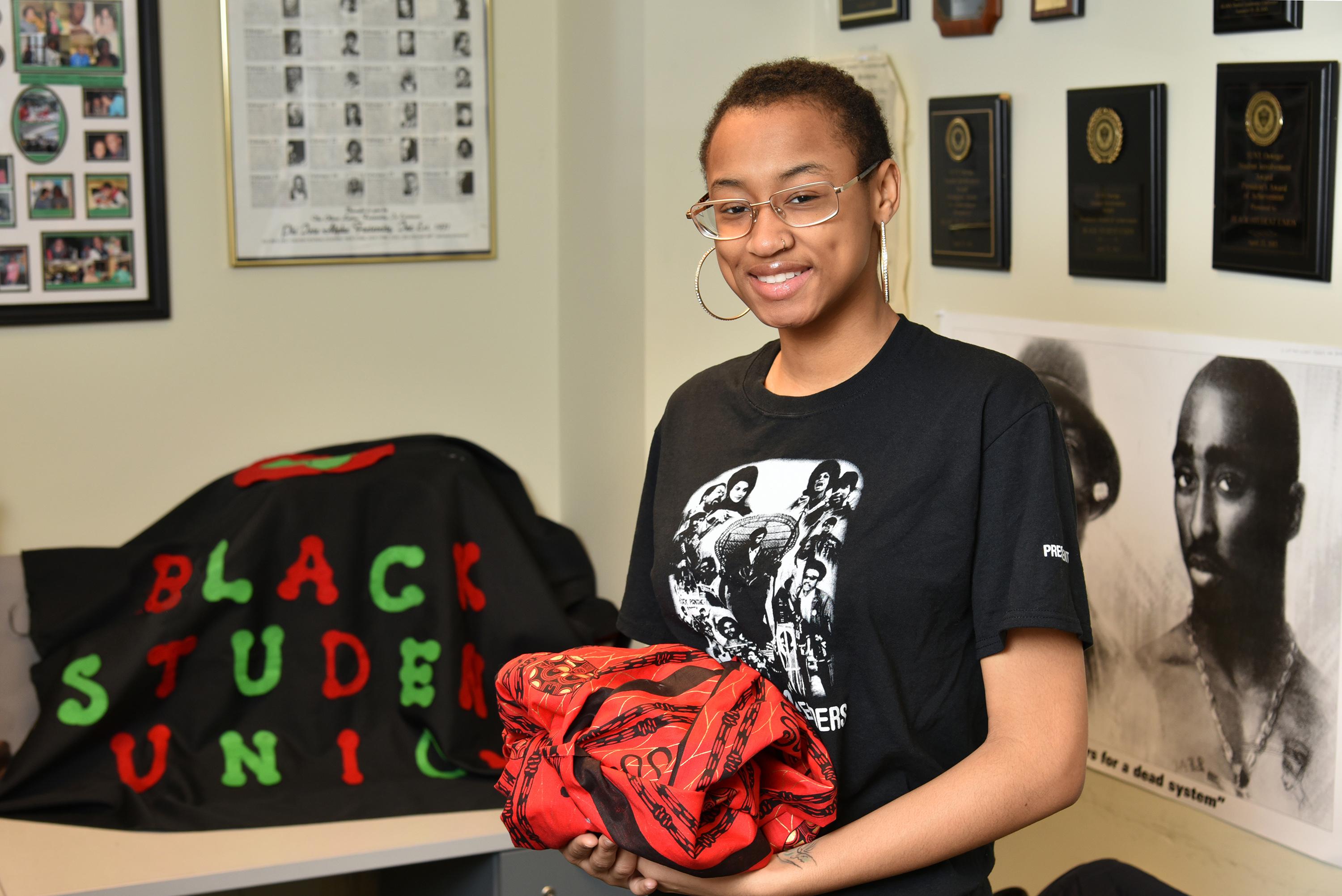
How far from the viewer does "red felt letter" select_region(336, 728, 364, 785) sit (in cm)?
231

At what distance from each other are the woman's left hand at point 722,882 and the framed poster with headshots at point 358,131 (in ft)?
6.40

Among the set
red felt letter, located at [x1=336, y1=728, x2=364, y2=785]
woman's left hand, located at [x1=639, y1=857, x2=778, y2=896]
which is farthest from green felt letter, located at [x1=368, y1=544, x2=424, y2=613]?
woman's left hand, located at [x1=639, y1=857, x2=778, y2=896]

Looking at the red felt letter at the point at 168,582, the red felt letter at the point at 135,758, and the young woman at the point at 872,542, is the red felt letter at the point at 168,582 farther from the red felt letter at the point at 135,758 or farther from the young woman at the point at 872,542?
the young woman at the point at 872,542

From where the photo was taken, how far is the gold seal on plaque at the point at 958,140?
2.14 m

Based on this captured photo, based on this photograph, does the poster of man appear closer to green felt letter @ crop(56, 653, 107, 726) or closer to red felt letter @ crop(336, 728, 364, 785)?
red felt letter @ crop(336, 728, 364, 785)

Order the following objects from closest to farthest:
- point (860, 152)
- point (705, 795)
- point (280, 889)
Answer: point (705, 795)
point (860, 152)
point (280, 889)

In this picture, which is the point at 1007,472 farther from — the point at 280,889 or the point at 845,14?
the point at 280,889

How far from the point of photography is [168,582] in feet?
7.84

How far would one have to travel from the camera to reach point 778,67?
1.23 m

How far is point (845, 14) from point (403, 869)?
1938mm

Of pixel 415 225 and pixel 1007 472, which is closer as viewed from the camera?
pixel 1007 472

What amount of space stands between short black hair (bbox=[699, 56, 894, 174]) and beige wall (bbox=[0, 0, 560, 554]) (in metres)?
1.71

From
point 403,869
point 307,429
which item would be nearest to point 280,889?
point 403,869

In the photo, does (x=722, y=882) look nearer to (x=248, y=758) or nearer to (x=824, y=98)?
(x=824, y=98)
